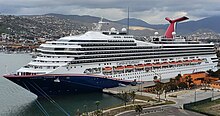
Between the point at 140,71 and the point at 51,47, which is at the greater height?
the point at 51,47

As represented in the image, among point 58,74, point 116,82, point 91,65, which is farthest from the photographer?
point 116,82

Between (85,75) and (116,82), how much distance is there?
20.6ft

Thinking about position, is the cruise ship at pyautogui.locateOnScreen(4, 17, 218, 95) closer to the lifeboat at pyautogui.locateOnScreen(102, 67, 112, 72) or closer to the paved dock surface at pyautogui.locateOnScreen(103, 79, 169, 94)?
the lifeboat at pyautogui.locateOnScreen(102, 67, 112, 72)

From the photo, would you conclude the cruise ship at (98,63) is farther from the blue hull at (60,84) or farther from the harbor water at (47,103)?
the harbor water at (47,103)

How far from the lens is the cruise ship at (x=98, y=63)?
4453cm

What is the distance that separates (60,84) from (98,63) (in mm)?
6410

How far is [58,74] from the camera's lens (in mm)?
44125

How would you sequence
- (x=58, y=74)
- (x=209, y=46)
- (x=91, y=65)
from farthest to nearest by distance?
(x=209, y=46)
(x=91, y=65)
(x=58, y=74)

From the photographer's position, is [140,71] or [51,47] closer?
[51,47]

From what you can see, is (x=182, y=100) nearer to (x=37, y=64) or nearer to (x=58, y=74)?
(x=58, y=74)

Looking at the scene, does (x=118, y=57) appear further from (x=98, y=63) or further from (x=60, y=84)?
(x=60, y=84)

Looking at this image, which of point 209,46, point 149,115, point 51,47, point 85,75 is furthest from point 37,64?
point 209,46

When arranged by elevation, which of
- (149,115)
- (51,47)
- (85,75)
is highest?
(51,47)

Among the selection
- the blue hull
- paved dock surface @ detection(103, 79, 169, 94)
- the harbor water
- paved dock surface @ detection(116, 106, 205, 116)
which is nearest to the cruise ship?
the blue hull
